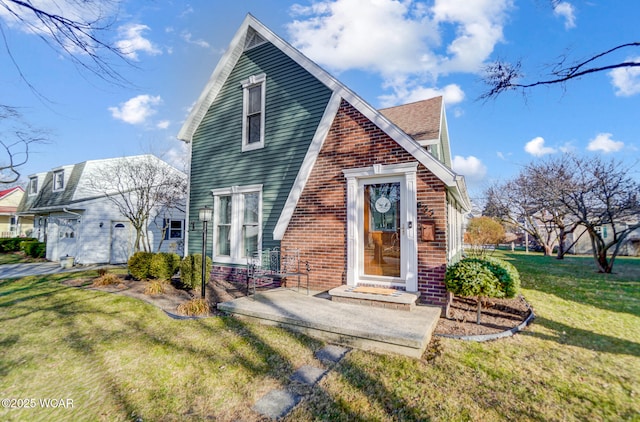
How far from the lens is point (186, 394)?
315cm

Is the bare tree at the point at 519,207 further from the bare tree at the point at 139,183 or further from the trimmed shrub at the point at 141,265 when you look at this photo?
the bare tree at the point at 139,183

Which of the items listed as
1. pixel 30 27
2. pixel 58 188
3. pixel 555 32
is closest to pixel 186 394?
pixel 30 27

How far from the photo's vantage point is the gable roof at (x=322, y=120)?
230 inches

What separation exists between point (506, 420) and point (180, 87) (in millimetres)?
15717

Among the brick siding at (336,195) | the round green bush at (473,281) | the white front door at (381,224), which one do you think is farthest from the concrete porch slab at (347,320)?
the white front door at (381,224)

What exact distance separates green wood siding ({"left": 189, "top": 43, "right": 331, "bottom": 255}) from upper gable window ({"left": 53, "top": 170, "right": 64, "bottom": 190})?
40.5 feet

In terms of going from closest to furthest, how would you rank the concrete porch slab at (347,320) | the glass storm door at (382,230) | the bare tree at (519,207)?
the concrete porch slab at (347,320) < the glass storm door at (382,230) < the bare tree at (519,207)

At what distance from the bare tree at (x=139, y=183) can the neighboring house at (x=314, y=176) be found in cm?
591

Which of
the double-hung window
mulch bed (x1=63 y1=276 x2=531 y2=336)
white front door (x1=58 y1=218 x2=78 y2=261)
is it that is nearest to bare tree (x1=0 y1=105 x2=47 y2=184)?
white front door (x1=58 y1=218 x2=78 y2=261)

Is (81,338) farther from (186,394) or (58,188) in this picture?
(58,188)

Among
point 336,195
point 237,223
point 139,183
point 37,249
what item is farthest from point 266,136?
point 37,249

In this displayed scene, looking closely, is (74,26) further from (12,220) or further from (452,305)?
(12,220)

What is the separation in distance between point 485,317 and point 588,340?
1413 mm

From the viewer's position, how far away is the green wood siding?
7.89 m
